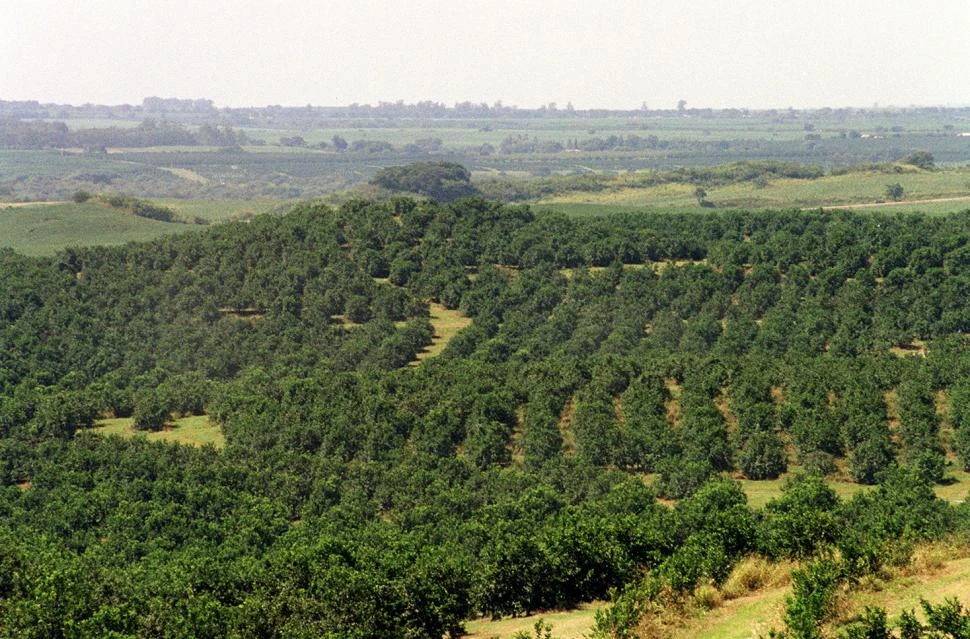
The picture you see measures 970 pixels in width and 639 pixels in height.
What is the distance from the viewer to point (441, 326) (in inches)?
4171

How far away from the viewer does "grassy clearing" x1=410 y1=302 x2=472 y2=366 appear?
326 ft

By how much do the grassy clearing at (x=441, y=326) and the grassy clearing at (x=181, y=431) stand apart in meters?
21.8

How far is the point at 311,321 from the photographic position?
342 feet

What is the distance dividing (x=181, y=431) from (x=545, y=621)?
50.5m

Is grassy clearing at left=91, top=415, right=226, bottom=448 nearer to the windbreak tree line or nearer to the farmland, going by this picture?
the farmland

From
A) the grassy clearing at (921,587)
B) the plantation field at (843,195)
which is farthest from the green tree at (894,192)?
the grassy clearing at (921,587)

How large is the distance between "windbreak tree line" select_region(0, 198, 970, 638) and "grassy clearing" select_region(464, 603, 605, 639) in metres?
0.84

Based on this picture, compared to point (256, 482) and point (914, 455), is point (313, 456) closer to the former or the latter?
point (256, 482)

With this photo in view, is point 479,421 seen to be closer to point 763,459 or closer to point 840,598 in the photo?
point 763,459

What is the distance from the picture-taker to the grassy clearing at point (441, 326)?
326ft

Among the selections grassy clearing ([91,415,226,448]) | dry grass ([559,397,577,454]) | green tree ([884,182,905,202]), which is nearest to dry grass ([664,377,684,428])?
dry grass ([559,397,577,454])

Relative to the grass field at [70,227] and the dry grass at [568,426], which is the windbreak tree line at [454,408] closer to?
the dry grass at [568,426]

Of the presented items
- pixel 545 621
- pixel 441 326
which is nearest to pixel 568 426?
pixel 545 621

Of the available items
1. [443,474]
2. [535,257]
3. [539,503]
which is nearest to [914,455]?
[539,503]
